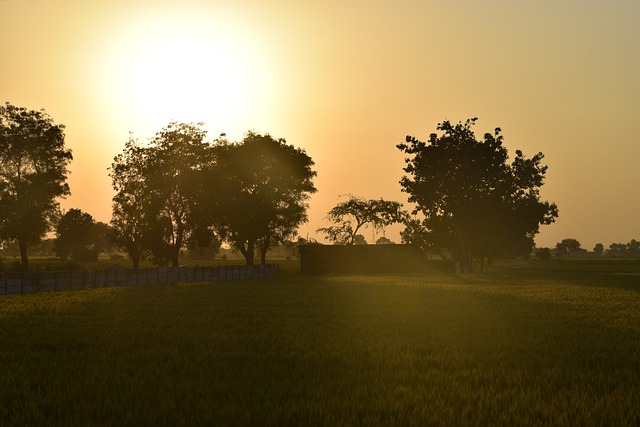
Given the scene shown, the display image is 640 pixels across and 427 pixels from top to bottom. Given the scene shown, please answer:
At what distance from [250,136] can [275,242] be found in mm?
14007

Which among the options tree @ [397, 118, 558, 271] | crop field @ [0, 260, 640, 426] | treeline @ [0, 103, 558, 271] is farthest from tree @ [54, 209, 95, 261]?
crop field @ [0, 260, 640, 426]

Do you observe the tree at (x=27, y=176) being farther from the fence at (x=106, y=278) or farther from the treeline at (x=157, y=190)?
the fence at (x=106, y=278)

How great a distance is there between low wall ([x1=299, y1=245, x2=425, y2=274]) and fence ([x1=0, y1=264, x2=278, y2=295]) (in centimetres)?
2000

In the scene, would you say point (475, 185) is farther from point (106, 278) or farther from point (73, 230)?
point (73, 230)

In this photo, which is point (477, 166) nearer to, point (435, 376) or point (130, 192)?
point (130, 192)

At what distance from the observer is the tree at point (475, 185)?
78.1 metres

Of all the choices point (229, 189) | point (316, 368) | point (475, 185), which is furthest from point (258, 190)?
point (316, 368)

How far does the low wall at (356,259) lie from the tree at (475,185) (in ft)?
26.5

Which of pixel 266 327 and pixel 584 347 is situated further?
pixel 266 327

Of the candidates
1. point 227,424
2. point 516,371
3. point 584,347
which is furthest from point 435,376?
point 584,347

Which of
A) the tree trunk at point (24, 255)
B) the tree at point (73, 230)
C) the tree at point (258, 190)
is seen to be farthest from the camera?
the tree at point (73, 230)

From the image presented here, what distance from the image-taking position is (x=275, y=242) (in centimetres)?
8581

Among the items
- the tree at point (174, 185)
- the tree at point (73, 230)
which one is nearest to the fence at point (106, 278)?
the tree at point (174, 185)

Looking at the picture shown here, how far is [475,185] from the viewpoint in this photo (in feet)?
257
